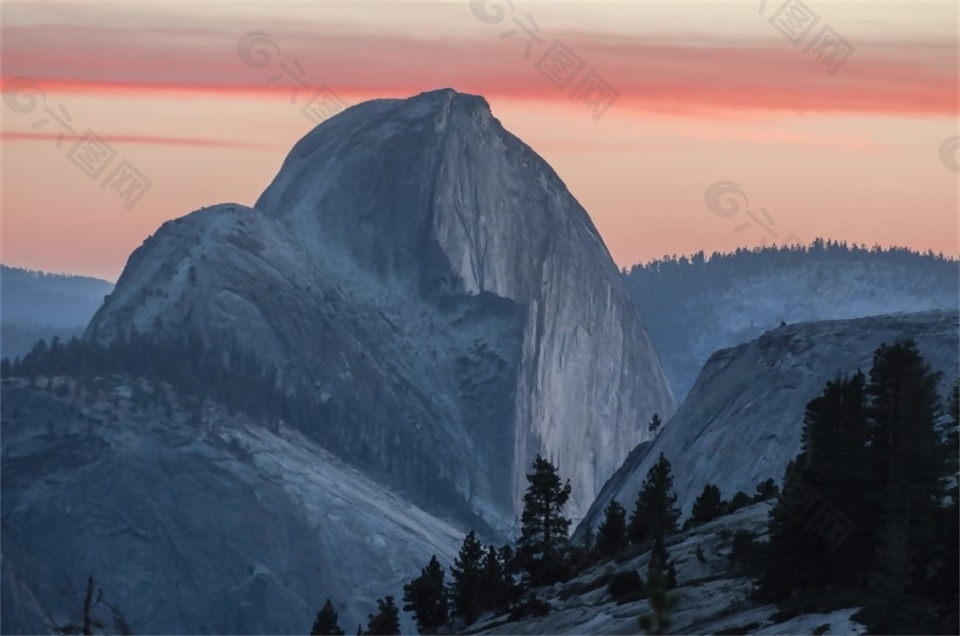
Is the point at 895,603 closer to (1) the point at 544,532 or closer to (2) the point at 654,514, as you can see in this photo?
(2) the point at 654,514

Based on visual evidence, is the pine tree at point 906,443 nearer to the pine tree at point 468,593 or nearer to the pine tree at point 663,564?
the pine tree at point 663,564

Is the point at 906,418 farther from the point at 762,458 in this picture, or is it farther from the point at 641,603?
the point at 762,458

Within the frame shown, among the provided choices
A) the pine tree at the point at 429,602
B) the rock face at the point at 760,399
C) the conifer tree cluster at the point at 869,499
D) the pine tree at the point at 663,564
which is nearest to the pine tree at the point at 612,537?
the pine tree at the point at 429,602

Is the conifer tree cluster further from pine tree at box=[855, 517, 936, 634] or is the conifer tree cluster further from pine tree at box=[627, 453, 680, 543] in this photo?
pine tree at box=[627, 453, 680, 543]

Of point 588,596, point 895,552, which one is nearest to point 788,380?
point 588,596
